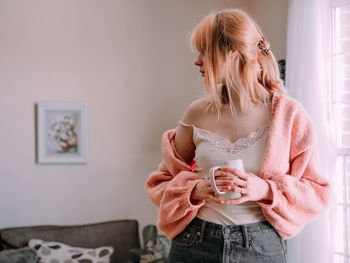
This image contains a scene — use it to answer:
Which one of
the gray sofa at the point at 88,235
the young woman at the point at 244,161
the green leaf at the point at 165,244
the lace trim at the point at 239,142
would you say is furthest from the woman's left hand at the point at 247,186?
the gray sofa at the point at 88,235

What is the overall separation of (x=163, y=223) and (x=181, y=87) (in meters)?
2.20

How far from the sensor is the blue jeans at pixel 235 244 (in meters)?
1.27

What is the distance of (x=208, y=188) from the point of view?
4.20 feet

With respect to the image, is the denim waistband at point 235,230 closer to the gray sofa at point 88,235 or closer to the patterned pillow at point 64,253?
the patterned pillow at point 64,253

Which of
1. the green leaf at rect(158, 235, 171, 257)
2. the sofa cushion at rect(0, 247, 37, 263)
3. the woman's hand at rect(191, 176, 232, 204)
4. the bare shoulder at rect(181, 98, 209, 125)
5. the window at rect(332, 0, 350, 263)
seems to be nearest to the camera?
the woman's hand at rect(191, 176, 232, 204)

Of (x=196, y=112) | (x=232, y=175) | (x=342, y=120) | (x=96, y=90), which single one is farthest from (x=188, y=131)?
(x=96, y=90)

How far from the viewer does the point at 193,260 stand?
1.33m

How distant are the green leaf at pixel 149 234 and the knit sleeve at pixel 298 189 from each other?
1899 mm

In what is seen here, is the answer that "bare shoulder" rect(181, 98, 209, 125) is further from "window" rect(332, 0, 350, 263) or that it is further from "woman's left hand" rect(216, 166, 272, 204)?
"window" rect(332, 0, 350, 263)

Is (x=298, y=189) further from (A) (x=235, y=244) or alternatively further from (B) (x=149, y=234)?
(B) (x=149, y=234)

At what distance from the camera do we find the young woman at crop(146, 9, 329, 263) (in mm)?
1277

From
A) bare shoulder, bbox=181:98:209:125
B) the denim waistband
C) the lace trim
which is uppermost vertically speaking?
bare shoulder, bbox=181:98:209:125

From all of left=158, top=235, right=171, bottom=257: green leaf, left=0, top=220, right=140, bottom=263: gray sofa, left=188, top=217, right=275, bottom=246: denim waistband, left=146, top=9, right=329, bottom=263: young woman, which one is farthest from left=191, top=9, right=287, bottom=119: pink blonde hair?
left=0, top=220, right=140, bottom=263: gray sofa

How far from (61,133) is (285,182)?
2346mm
